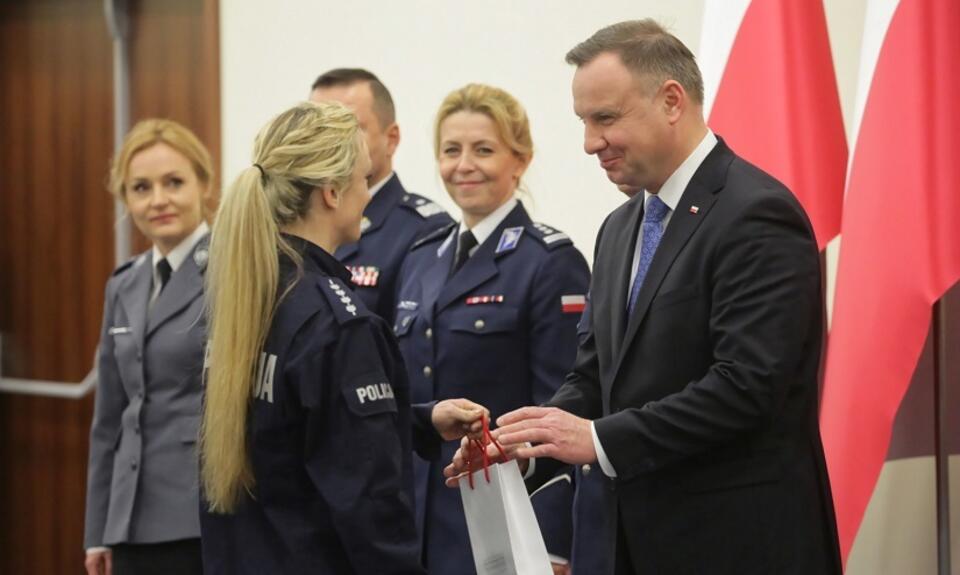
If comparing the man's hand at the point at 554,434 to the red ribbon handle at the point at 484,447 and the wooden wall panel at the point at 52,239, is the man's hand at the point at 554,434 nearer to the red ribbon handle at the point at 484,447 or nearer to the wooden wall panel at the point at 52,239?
the red ribbon handle at the point at 484,447

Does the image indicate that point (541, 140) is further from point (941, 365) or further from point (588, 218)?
point (941, 365)

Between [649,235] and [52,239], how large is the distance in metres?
3.11

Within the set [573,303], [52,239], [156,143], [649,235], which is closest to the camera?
[649,235]

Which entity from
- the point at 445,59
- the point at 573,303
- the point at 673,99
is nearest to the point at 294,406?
the point at 673,99

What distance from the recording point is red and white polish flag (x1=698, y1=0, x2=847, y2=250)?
8.97ft

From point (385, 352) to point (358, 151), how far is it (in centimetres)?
35

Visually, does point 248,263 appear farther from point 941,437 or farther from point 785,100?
point 941,437

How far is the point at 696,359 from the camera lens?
1898 mm

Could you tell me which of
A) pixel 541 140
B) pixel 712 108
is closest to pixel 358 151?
pixel 712 108

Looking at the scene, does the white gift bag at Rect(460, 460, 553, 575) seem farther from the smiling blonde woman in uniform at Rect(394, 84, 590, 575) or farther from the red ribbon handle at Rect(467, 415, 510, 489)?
the smiling blonde woman in uniform at Rect(394, 84, 590, 575)

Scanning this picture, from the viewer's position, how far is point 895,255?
2.53 meters

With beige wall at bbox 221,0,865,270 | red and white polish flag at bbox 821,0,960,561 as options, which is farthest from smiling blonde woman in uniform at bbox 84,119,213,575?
red and white polish flag at bbox 821,0,960,561

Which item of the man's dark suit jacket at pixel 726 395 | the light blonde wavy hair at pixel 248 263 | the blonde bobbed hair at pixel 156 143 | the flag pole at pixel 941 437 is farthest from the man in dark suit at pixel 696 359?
the blonde bobbed hair at pixel 156 143

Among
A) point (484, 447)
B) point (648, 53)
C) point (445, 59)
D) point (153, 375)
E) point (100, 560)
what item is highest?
point (445, 59)
